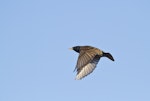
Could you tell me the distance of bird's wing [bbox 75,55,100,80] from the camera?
77.9ft

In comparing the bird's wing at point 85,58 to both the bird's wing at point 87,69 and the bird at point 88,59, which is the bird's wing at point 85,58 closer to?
the bird at point 88,59

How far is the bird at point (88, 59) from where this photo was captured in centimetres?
2380

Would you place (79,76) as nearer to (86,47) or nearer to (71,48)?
(86,47)

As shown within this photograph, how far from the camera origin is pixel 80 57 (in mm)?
24281

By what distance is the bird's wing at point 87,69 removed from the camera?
23.8 metres

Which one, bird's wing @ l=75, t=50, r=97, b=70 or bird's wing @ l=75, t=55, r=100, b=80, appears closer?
bird's wing @ l=75, t=55, r=100, b=80

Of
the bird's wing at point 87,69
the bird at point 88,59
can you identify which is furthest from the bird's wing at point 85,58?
the bird's wing at point 87,69

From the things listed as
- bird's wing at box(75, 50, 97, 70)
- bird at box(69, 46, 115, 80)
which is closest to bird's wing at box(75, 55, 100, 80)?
bird at box(69, 46, 115, 80)

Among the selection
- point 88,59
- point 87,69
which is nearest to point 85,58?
point 88,59

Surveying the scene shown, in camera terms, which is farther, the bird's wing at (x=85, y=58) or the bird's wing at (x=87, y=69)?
the bird's wing at (x=85, y=58)

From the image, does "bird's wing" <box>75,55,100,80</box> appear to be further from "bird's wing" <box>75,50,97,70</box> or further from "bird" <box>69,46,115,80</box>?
"bird's wing" <box>75,50,97,70</box>

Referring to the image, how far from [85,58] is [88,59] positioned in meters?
0.34

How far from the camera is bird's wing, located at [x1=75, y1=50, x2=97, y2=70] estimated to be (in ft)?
78.4

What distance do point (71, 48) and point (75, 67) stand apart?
16.3 ft
